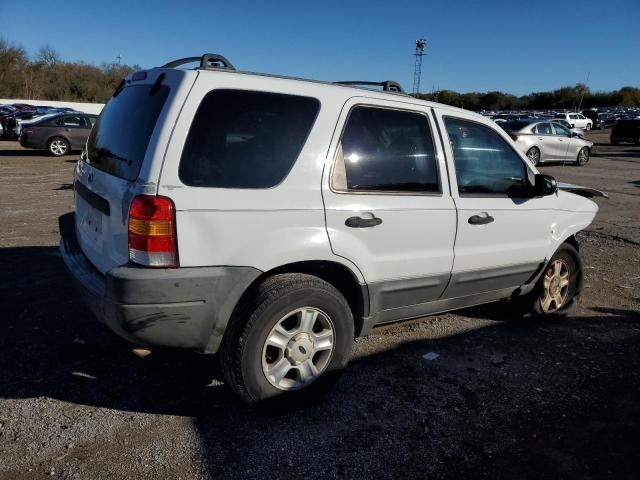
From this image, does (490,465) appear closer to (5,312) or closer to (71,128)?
(5,312)

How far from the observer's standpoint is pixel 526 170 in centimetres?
390

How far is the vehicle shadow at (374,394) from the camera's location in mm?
2576

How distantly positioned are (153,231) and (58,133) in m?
18.1

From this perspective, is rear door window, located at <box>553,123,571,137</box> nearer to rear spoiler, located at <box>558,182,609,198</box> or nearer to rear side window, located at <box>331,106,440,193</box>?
rear spoiler, located at <box>558,182,609,198</box>

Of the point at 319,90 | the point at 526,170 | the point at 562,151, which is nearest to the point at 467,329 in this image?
the point at 526,170

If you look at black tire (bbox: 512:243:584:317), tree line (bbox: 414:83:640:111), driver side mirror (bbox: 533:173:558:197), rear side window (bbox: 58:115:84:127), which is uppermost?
tree line (bbox: 414:83:640:111)

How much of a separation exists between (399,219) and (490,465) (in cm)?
145

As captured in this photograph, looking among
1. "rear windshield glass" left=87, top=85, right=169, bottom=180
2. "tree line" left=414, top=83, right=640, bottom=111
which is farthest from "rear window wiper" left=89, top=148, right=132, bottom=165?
"tree line" left=414, top=83, right=640, bottom=111

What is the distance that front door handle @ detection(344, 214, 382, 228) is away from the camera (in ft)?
9.40

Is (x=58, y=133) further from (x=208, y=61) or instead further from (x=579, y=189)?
(x=579, y=189)

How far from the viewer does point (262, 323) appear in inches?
104

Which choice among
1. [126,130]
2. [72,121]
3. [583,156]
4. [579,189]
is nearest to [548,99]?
[583,156]

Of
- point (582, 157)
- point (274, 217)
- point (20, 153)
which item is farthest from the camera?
point (582, 157)

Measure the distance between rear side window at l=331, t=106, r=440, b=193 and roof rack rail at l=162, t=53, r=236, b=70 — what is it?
2.67 ft
